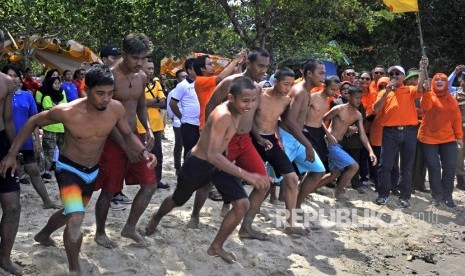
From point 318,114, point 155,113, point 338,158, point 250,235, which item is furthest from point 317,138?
point 155,113

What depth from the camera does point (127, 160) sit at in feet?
15.9

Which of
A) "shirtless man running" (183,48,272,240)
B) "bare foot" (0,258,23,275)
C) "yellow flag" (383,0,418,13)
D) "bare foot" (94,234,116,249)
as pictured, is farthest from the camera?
"yellow flag" (383,0,418,13)

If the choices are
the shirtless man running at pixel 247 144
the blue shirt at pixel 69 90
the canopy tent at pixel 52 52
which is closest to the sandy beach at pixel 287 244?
the shirtless man running at pixel 247 144

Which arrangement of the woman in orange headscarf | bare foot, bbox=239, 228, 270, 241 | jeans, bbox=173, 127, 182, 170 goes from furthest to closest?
1. jeans, bbox=173, 127, 182, 170
2. the woman in orange headscarf
3. bare foot, bbox=239, 228, 270, 241

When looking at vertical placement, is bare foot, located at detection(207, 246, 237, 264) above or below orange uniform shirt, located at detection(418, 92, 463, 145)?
below

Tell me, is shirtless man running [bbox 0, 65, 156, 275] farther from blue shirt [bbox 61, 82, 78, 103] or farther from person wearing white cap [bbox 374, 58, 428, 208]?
person wearing white cap [bbox 374, 58, 428, 208]

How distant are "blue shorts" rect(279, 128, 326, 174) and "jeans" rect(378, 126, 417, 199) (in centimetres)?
199

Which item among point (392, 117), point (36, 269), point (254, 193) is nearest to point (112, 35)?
point (392, 117)

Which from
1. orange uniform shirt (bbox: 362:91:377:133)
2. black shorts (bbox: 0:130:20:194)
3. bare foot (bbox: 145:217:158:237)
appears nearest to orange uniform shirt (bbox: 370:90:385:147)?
orange uniform shirt (bbox: 362:91:377:133)

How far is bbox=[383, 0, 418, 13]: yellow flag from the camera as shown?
849 centimetres

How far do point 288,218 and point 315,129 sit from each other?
159 cm

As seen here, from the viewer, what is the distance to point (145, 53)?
486 cm

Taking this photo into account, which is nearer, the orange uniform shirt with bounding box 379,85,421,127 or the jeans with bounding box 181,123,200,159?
the jeans with bounding box 181,123,200,159

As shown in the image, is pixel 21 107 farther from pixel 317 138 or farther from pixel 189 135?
pixel 317 138
